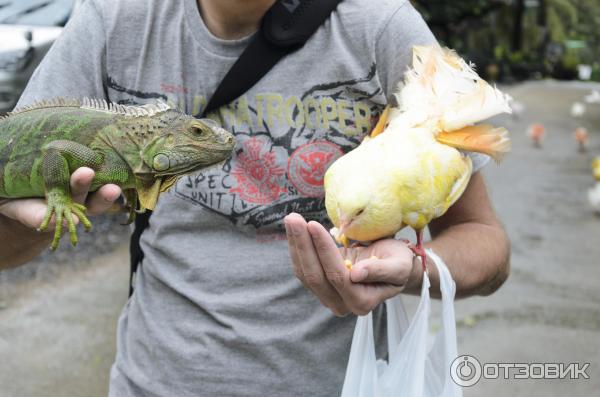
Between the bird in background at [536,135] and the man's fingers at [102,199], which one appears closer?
the man's fingers at [102,199]

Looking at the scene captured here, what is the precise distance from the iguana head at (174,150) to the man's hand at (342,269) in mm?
276

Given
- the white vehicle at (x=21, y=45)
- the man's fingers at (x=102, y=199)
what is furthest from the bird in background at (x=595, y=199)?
the man's fingers at (x=102, y=199)

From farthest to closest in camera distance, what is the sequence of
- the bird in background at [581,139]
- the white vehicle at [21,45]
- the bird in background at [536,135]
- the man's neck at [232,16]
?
the bird in background at [536,135], the bird in background at [581,139], the white vehicle at [21,45], the man's neck at [232,16]

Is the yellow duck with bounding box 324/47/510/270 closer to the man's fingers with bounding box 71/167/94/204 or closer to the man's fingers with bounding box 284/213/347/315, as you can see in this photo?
the man's fingers with bounding box 284/213/347/315

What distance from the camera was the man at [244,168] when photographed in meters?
2.06

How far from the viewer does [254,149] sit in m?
→ 2.08

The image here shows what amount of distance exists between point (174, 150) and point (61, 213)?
29 cm

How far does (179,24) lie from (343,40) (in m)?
0.47

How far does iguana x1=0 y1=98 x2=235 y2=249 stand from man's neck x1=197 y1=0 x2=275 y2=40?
407 mm

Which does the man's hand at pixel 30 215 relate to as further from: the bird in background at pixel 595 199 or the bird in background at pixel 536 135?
the bird in background at pixel 536 135

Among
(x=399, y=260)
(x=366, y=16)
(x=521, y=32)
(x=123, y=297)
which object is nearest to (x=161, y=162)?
(x=399, y=260)

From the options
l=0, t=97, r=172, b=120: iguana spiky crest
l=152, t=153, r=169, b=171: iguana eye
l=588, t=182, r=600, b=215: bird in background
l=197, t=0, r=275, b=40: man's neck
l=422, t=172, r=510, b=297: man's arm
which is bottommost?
l=588, t=182, r=600, b=215: bird in background

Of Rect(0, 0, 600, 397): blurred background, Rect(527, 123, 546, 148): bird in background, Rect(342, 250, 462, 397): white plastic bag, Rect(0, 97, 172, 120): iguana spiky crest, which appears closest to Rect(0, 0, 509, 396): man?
Rect(342, 250, 462, 397): white plastic bag

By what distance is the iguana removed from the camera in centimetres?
171
